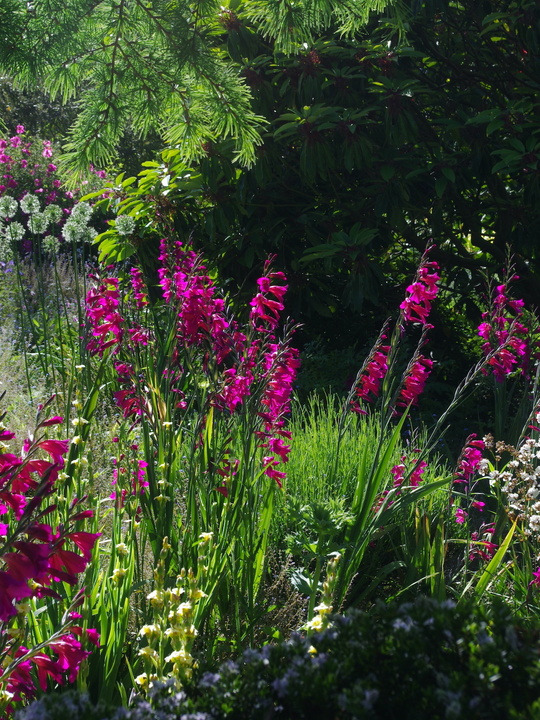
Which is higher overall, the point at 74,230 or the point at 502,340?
the point at 74,230

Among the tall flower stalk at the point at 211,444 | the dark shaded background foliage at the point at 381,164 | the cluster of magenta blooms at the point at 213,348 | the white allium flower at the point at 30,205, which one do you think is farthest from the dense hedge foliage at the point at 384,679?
the white allium flower at the point at 30,205

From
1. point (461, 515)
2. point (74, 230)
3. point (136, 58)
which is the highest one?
point (136, 58)

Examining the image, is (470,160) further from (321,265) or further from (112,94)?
(112,94)

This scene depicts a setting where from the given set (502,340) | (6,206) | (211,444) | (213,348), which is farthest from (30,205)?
(502,340)

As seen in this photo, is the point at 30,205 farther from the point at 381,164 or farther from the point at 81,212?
the point at 381,164

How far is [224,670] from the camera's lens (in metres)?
1.27

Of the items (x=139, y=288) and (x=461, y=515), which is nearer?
(x=461, y=515)

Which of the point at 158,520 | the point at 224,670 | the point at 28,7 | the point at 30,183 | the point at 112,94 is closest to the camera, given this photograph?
the point at 224,670

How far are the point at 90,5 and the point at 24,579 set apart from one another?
7.54ft

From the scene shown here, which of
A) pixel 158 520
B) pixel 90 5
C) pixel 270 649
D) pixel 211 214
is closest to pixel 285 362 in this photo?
pixel 158 520

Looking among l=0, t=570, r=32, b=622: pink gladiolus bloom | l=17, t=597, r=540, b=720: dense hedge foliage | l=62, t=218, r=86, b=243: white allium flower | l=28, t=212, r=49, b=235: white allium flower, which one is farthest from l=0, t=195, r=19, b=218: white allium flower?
l=17, t=597, r=540, b=720: dense hedge foliage

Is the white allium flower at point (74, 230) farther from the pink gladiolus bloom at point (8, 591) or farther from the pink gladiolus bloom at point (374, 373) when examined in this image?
the pink gladiolus bloom at point (8, 591)

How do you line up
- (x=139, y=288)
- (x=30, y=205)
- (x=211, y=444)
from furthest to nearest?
(x=30, y=205)
(x=139, y=288)
(x=211, y=444)

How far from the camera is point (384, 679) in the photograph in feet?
3.93
